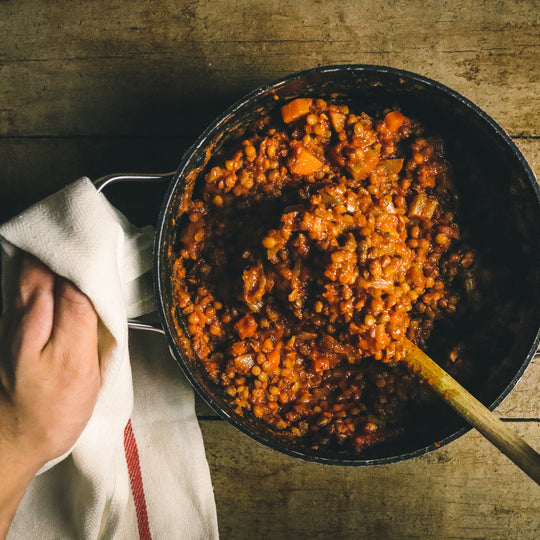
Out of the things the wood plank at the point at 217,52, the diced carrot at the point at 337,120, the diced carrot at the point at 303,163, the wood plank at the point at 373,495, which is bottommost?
the wood plank at the point at 373,495

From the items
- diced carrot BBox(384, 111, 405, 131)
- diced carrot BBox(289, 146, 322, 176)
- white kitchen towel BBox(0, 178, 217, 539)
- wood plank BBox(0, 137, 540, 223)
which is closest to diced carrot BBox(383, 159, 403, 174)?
diced carrot BBox(384, 111, 405, 131)

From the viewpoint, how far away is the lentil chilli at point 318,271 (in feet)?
5.94

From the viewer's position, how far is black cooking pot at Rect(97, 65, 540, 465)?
1.83m

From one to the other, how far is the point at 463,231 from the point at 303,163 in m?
0.67

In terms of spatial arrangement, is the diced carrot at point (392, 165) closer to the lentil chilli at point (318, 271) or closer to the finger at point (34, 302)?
the lentil chilli at point (318, 271)

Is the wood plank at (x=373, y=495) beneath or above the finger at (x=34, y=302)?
beneath

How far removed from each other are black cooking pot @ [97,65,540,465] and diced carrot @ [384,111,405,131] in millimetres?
58

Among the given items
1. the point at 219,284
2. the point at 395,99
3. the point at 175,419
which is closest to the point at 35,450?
the point at 175,419

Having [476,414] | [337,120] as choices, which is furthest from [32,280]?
[476,414]

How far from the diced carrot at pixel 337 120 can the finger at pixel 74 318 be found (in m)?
1.07

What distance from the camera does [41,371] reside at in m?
1.74

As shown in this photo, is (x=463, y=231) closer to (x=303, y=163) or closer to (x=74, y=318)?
(x=303, y=163)

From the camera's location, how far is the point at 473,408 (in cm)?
176

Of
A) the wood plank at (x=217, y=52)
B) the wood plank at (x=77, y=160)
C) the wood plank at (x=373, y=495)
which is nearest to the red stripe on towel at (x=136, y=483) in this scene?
the wood plank at (x=373, y=495)
